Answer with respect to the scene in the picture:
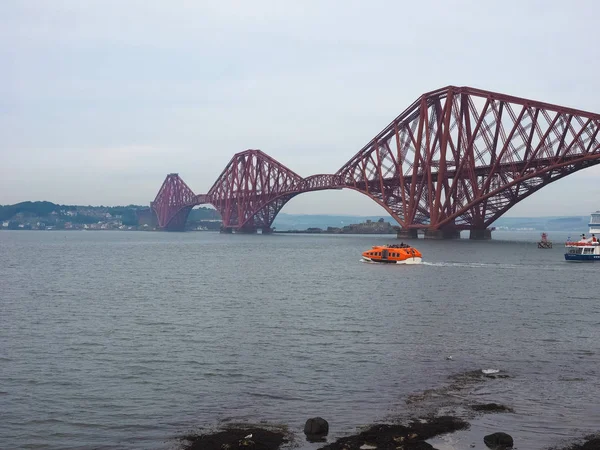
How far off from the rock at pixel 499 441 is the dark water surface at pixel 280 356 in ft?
0.86

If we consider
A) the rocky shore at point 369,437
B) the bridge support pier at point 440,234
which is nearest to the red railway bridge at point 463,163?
the bridge support pier at point 440,234

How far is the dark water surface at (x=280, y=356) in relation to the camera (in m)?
19.4

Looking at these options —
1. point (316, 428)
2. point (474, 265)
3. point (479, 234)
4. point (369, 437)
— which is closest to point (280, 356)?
point (316, 428)

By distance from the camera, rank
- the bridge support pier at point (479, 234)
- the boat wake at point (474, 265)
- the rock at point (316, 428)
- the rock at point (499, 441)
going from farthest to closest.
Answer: the bridge support pier at point (479, 234)
the boat wake at point (474, 265)
the rock at point (316, 428)
the rock at point (499, 441)

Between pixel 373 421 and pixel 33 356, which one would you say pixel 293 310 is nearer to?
pixel 33 356

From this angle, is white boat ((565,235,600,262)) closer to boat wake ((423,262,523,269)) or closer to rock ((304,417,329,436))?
boat wake ((423,262,523,269))

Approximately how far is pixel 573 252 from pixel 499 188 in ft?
113

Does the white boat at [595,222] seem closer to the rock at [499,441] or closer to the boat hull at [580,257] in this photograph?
the boat hull at [580,257]

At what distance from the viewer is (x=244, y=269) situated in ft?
249

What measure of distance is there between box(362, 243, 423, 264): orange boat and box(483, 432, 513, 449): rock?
210 ft

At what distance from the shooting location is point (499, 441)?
17.0 meters

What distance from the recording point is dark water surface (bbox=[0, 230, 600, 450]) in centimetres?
1942

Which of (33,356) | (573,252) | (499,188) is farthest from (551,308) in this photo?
(499,188)

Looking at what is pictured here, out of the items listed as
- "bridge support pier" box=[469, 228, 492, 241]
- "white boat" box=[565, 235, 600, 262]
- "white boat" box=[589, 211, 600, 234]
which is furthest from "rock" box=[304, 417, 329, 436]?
"bridge support pier" box=[469, 228, 492, 241]
